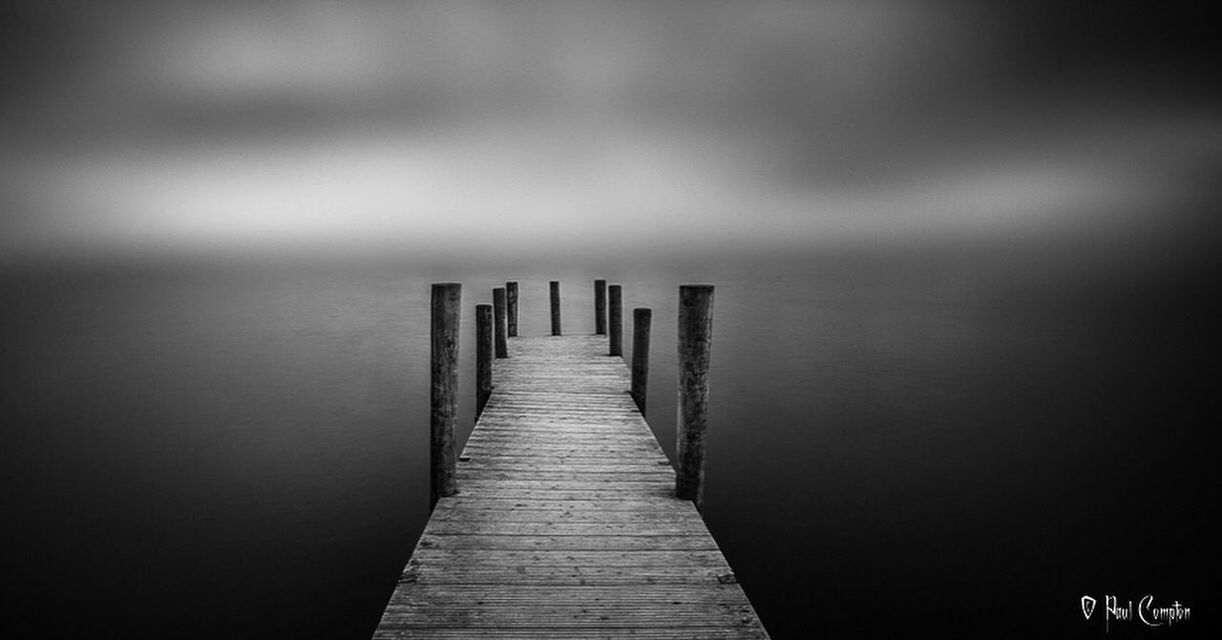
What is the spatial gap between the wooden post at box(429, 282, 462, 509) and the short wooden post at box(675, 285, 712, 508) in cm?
203

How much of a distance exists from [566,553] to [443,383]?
201 centimetres

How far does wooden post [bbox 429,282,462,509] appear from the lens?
16.9 ft

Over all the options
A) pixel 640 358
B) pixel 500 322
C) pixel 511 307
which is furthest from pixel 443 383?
pixel 511 307

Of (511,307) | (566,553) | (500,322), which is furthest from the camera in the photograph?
(511,307)

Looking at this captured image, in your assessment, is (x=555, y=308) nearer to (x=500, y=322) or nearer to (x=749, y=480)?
(x=500, y=322)

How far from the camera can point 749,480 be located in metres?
12.1

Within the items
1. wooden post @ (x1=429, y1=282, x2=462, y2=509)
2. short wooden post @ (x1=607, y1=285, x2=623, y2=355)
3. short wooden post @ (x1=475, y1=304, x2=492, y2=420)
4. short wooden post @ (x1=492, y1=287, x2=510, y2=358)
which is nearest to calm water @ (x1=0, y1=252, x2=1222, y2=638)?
short wooden post @ (x1=475, y1=304, x2=492, y2=420)

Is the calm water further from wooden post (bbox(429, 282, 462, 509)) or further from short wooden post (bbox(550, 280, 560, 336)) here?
wooden post (bbox(429, 282, 462, 509))

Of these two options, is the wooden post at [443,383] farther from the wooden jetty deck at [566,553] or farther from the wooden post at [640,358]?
the wooden post at [640,358]

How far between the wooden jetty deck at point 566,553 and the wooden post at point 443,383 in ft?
0.85

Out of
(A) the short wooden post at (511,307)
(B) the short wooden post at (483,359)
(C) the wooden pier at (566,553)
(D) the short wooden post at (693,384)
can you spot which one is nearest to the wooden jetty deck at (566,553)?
(C) the wooden pier at (566,553)

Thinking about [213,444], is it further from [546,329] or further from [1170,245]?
[1170,245]

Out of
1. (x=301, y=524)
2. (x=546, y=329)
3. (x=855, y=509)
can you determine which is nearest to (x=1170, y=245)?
(x=546, y=329)

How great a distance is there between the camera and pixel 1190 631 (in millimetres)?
7230
